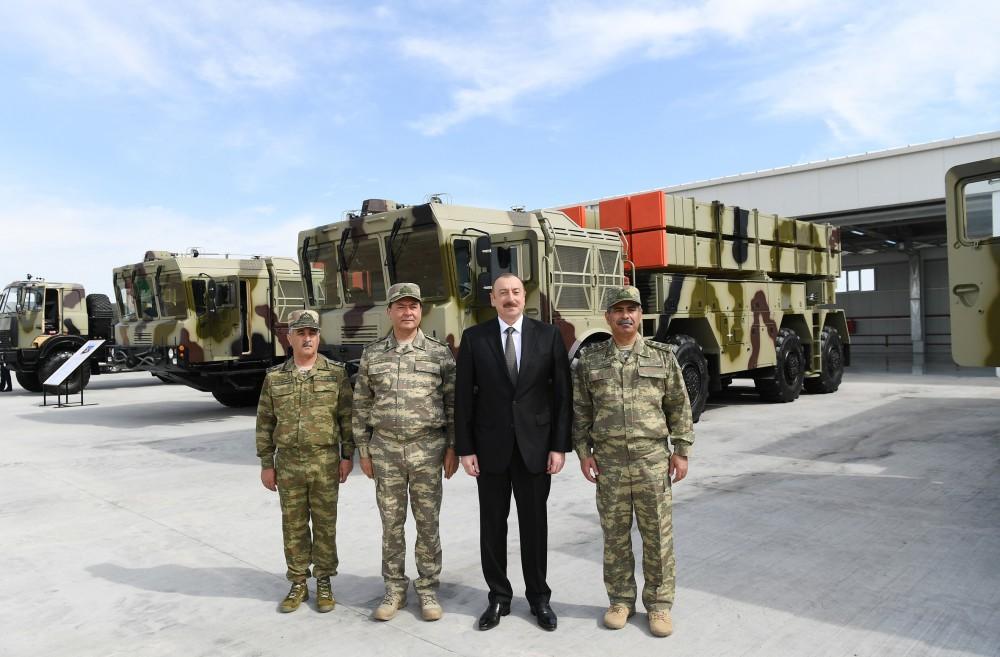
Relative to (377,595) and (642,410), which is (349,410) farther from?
(642,410)

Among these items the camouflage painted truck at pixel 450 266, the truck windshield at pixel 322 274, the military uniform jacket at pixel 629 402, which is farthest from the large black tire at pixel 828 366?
the military uniform jacket at pixel 629 402

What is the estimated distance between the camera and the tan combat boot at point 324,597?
3.46m

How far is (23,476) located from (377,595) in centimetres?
497

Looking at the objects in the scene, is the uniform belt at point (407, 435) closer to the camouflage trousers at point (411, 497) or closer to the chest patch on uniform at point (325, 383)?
the camouflage trousers at point (411, 497)

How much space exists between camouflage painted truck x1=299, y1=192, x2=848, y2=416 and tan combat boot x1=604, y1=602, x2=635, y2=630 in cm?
366

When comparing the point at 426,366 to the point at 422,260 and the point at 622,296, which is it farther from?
the point at 422,260

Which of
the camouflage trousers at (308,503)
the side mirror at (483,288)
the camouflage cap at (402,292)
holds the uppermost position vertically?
the side mirror at (483,288)

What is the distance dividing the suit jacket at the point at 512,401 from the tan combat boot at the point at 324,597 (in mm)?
943

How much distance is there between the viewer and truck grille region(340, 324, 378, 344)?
23.4 feet

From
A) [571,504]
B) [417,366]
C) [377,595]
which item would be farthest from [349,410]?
[571,504]

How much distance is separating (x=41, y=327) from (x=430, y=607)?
15.3m

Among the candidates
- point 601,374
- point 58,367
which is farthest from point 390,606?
point 58,367

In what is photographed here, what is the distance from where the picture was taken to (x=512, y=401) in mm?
3238

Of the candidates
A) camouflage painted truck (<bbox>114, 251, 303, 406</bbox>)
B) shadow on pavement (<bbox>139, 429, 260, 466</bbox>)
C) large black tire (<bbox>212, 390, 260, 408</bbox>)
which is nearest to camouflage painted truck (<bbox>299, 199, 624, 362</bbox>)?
shadow on pavement (<bbox>139, 429, 260, 466</bbox>)
